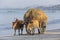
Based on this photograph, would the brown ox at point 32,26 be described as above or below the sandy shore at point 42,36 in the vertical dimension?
above

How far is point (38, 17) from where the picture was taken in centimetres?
214

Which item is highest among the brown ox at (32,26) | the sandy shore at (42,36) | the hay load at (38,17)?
the hay load at (38,17)

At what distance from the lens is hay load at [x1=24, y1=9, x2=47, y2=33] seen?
213cm

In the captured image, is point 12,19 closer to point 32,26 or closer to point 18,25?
point 18,25

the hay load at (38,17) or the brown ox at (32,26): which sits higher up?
the hay load at (38,17)

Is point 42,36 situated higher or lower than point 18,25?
lower

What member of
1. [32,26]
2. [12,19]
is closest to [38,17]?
[32,26]

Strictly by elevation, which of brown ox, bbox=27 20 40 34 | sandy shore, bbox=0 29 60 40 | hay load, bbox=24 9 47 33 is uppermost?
hay load, bbox=24 9 47 33

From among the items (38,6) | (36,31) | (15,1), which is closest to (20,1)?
(15,1)

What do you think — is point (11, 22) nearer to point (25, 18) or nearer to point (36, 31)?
point (25, 18)

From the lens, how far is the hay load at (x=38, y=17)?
2.13 metres

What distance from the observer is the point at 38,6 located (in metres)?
2.19

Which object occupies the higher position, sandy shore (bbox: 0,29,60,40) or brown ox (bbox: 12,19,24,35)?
brown ox (bbox: 12,19,24,35)

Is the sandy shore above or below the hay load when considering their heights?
below
